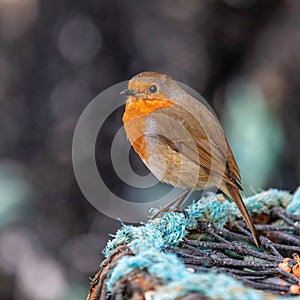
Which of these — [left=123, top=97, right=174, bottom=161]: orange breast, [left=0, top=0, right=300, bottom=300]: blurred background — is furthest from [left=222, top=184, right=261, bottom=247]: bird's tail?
[left=0, top=0, right=300, bottom=300]: blurred background

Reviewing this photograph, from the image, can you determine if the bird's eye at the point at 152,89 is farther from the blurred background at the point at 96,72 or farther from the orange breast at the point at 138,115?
the blurred background at the point at 96,72

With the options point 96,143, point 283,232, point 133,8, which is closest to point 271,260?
point 283,232

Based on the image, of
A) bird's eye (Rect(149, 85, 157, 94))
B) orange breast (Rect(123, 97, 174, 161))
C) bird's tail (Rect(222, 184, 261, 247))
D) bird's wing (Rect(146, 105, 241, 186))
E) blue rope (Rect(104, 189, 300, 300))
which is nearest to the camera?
blue rope (Rect(104, 189, 300, 300))

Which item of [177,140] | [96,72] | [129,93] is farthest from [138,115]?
[96,72]

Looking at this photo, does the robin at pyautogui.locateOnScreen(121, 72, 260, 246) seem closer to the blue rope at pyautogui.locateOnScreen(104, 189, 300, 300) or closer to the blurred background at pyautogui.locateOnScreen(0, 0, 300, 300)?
the blue rope at pyautogui.locateOnScreen(104, 189, 300, 300)

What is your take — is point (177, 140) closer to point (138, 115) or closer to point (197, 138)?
point (197, 138)

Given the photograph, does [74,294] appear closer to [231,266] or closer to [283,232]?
[283,232]
